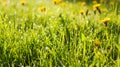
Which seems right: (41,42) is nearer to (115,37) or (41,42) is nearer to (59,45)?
(59,45)

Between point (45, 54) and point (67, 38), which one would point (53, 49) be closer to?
point (45, 54)

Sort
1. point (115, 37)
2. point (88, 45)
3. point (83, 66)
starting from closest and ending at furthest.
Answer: point (83, 66), point (88, 45), point (115, 37)

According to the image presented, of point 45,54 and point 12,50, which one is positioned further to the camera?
point 12,50

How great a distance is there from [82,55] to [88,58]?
10 centimetres

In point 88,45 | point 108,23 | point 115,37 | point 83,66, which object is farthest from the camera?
point 108,23

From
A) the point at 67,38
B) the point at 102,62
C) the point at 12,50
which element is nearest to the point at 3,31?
the point at 12,50

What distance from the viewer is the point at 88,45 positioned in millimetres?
2490

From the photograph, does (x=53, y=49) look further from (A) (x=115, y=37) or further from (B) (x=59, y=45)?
(A) (x=115, y=37)

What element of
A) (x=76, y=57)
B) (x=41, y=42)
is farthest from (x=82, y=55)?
(x=41, y=42)

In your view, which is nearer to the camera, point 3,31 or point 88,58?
point 88,58

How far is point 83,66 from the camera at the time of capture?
7.09 feet

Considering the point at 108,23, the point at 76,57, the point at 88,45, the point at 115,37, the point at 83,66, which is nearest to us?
the point at 83,66

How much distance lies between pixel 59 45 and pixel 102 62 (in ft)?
1.47

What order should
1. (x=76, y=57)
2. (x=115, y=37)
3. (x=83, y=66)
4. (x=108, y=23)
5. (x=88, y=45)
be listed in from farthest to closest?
1. (x=108, y=23)
2. (x=115, y=37)
3. (x=88, y=45)
4. (x=76, y=57)
5. (x=83, y=66)
